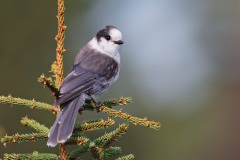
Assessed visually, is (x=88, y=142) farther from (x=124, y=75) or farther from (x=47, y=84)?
(x=124, y=75)

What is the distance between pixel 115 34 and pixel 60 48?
1769 millimetres

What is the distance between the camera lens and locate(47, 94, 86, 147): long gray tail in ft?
8.05

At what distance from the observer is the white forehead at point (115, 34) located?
4.40 meters

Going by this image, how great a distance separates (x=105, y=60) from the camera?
419cm

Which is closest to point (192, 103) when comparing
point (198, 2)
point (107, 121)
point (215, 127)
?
point (215, 127)

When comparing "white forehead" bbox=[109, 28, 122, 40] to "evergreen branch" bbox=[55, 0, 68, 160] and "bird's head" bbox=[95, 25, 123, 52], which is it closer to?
"bird's head" bbox=[95, 25, 123, 52]

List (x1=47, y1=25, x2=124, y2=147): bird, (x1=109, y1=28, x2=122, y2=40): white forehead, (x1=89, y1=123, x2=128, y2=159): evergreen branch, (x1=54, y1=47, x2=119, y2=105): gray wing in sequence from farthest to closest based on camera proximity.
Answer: (x1=109, y1=28, x2=122, y2=40): white forehead → (x1=54, y1=47, x2=119, y2=105): gray wing → (x1=47, y1=25, x2=124, y2=147): bird → (x1=89, y1=123, x2=128, y2=159): evergreen branch

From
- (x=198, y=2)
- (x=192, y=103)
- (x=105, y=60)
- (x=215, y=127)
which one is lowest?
(x=105, y=60)

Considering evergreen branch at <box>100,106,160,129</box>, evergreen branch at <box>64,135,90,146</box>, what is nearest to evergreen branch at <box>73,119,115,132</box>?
evergreen branch at <box>64,135,90,146</box>

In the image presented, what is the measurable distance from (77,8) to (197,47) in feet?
16.3

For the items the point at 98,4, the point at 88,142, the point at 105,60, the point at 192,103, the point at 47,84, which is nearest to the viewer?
the point at 47,84

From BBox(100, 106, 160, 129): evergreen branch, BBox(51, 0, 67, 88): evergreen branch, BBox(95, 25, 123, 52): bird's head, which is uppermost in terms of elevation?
BBox(95, 25, 123, 52): bird's head

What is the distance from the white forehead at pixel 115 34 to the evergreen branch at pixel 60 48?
1692 millimetres

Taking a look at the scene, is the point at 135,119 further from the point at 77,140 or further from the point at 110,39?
the point at 110,39
